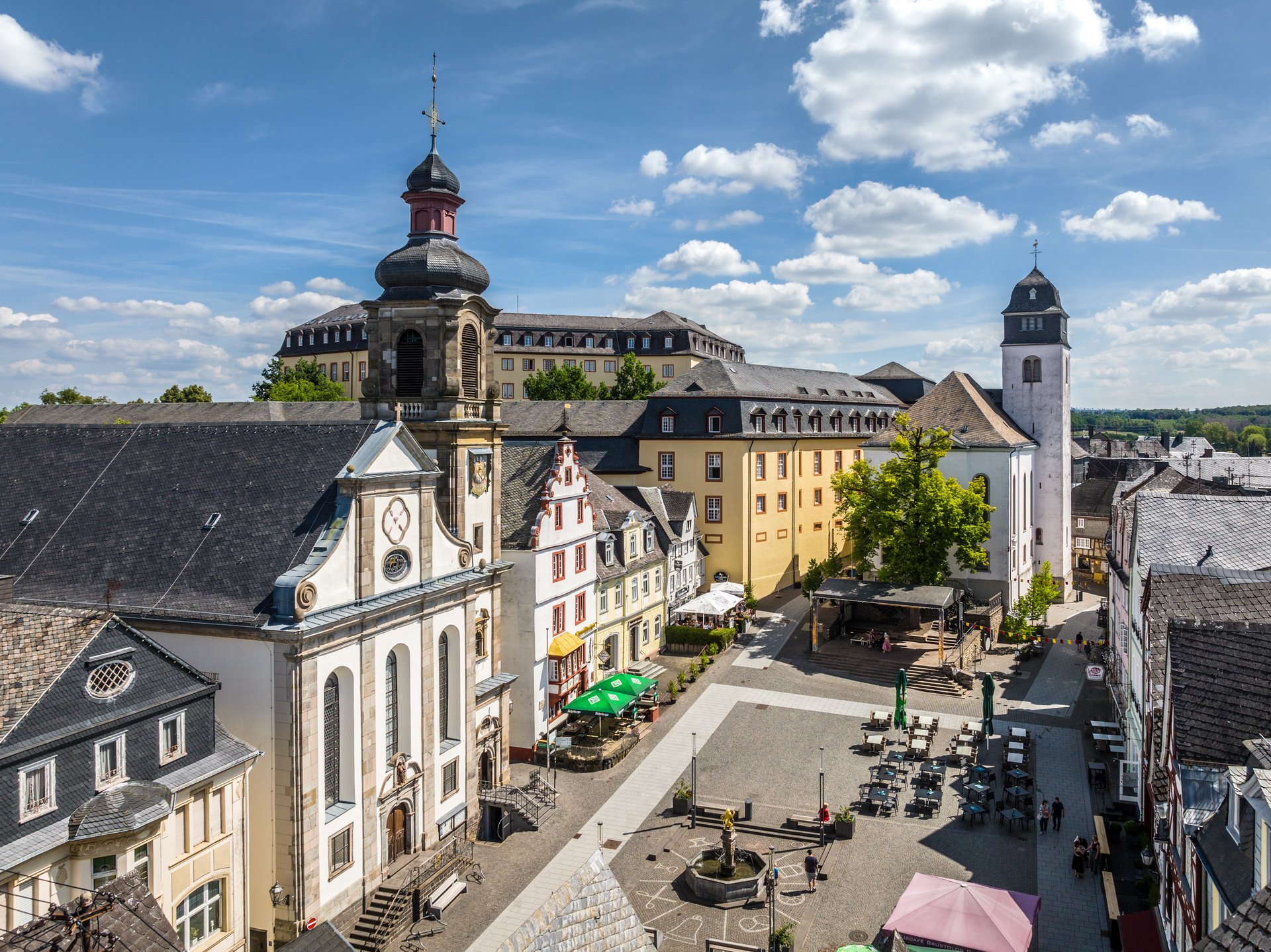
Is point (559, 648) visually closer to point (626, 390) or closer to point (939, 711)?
point (939, 711)

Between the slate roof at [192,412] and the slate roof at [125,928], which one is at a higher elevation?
the slate roof at [192,412]

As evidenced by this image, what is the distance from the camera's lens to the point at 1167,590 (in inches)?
1063

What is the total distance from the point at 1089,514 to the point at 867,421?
25.2 metres

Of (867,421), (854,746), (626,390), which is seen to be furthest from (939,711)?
(626,390)

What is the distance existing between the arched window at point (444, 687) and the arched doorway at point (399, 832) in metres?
3.06

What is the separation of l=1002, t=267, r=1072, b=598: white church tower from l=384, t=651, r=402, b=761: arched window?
166ft

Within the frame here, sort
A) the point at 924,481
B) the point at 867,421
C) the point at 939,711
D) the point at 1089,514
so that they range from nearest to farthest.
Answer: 1. the point at 939,711
2. the point at 924,481
3. the point at 867,421
4. the point at 1089,514

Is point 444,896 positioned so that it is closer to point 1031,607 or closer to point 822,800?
point 822,800

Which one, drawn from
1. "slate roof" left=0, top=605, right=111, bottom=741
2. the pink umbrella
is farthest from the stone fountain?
"slate roof" left=0, top=605, right=111, bottom=741

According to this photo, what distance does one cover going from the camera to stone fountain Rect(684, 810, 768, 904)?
85.8ft

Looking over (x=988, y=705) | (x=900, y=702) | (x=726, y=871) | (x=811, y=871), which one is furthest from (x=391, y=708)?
(x=988, y=705)

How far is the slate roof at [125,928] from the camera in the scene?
14.1 m

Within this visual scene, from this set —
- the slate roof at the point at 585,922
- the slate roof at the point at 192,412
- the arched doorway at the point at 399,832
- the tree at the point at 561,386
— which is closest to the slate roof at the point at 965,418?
the tree at the point at 561,386

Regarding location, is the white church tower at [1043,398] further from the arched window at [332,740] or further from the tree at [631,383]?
the arched window at [332,740]
